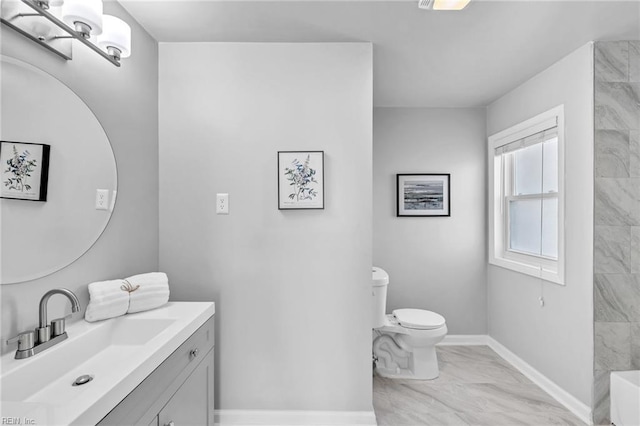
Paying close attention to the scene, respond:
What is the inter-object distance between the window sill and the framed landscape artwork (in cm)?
64

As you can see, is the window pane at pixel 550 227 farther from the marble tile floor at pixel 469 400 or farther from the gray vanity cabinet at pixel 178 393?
the gray vanity cabinet at pixel 178 393

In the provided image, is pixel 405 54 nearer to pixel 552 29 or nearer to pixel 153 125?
pixel 552 29

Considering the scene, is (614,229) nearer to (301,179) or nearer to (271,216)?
Answer: (301,179)

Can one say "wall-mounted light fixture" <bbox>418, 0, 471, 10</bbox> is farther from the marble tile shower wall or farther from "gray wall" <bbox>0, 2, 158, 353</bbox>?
"gray wall" <bbox>0, 2, 158, 353</bbox>

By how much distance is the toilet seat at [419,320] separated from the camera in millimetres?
2637

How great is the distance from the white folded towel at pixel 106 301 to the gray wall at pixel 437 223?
2.36 m

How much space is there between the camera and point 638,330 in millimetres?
2096

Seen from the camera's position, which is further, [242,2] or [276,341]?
[276,341]

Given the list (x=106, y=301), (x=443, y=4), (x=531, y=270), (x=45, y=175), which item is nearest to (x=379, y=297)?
(x=531, y=270)

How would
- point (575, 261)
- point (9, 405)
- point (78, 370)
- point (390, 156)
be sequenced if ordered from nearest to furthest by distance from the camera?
point (9, 405) → point (78, 370) → point (575, 261) → point (390, 156)

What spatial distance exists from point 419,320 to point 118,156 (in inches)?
94.5

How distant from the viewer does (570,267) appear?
89.8 inches

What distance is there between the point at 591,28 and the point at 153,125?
8.74 feet

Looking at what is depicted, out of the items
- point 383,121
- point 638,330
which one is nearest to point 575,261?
point 638,330
